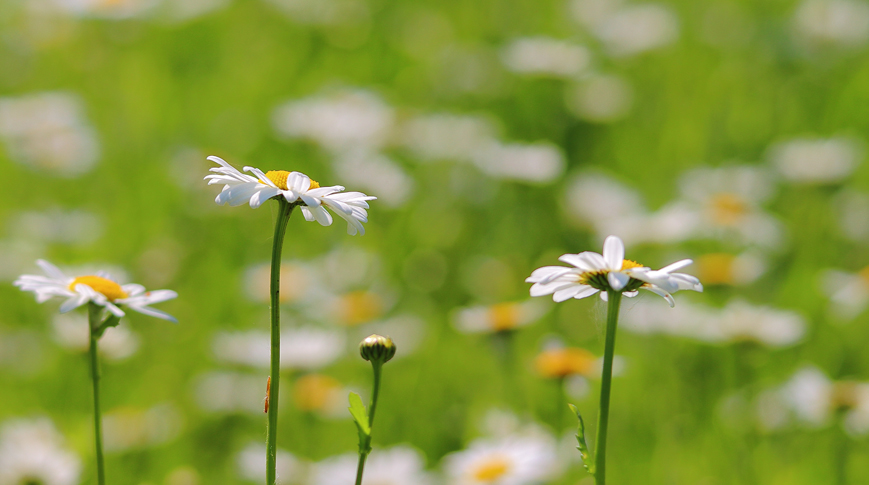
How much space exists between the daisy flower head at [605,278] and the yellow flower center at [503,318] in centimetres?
126

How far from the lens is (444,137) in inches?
159

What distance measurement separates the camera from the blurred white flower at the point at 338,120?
12.0 feet

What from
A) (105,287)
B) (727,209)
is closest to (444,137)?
(727,209)

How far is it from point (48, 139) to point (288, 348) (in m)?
2.04

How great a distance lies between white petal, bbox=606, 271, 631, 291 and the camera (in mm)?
931

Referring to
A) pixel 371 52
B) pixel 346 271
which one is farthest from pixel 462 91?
pixel 346 271

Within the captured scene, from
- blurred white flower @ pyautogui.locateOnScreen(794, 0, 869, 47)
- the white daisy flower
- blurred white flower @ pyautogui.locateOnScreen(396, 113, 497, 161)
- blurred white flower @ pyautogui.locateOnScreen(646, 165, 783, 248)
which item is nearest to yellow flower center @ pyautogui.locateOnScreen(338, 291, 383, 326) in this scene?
blurred white flower @ pyautogui.locateOnScreen(646, 165, 783, 248)

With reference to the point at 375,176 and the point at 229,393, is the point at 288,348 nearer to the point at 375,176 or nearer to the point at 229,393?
the point at 229,393

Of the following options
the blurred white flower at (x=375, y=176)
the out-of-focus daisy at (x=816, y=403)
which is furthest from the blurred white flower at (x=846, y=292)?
the blurred white flower at (x=375, y=176)

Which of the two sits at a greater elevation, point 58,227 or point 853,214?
point 853,214

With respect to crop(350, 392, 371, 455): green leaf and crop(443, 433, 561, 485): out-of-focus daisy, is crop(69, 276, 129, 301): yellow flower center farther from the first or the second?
crop(443, 433, 561, 485): out-of-focus daisy

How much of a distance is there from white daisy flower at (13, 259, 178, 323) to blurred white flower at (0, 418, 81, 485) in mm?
652

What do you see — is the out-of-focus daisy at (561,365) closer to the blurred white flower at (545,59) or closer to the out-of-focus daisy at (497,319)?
the out-of-focus daisy at (497,319)

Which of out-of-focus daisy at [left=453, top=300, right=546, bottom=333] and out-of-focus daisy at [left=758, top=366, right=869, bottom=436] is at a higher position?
out-of-focus daisy at [left=453, top=300, right=546, bottom=333]
